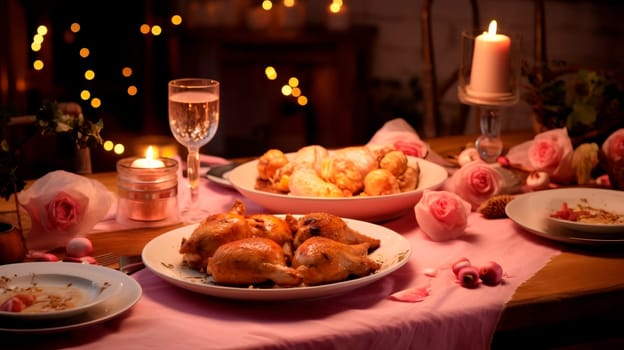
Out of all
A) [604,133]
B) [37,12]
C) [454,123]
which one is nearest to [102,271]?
[604,133]

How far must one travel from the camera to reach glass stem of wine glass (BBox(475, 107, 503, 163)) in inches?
75.7

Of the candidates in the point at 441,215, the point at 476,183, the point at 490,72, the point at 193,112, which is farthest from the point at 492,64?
the point at 193,112

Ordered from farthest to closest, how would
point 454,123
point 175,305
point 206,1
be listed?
point 206,1 → point 454,123 → point 175,305

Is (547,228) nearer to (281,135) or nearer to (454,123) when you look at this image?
(454,123)

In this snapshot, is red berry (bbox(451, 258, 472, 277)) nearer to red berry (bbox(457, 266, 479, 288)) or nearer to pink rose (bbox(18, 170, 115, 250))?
red berry (bbox(457, 266, 479, 288))

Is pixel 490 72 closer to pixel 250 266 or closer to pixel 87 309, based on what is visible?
pixel 250 266

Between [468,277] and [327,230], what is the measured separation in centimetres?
21

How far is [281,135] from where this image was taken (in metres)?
4.46

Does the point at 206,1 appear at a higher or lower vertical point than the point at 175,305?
higher

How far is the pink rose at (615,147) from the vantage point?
186 centimetres

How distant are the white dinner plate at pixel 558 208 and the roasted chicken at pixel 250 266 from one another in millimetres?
500

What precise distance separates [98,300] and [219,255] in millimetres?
170

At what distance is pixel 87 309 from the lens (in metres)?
1.15

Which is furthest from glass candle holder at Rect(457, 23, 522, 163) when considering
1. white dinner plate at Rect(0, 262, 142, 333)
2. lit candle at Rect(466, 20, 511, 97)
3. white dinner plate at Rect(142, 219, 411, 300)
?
white dinner plate at Rect(0, 262, 142, 333)
